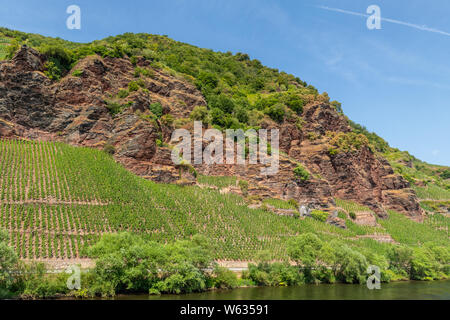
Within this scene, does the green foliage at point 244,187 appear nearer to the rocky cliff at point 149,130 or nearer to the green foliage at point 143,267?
the rocky cliff at point 149,130

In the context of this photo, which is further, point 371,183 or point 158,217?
point 371,183

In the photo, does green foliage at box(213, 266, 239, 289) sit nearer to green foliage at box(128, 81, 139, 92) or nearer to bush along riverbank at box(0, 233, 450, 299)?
bush along riverbank at box(0, 233, 450, 299)

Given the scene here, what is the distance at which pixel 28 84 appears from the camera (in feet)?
178

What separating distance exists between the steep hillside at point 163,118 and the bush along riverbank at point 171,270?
19647 mm

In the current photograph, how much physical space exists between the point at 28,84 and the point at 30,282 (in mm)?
39092

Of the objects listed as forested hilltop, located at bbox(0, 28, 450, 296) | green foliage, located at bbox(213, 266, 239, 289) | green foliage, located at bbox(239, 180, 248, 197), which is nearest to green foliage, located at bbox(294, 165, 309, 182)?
forested hilltop, located at bbox(0, 28, 450, 296)

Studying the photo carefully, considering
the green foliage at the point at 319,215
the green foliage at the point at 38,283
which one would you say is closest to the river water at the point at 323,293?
the green foliage at the point at 38,283

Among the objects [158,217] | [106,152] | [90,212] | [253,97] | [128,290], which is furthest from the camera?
[253,97]

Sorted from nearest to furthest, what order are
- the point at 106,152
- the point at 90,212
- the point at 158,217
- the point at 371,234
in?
the point at 90,212 → the point at 158,217 → the point at 106,152 → the point at 371,234

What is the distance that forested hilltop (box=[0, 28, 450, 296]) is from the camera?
3457 cm

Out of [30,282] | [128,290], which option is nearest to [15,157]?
[30,282]

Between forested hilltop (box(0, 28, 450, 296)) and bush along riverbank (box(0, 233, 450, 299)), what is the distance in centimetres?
16
